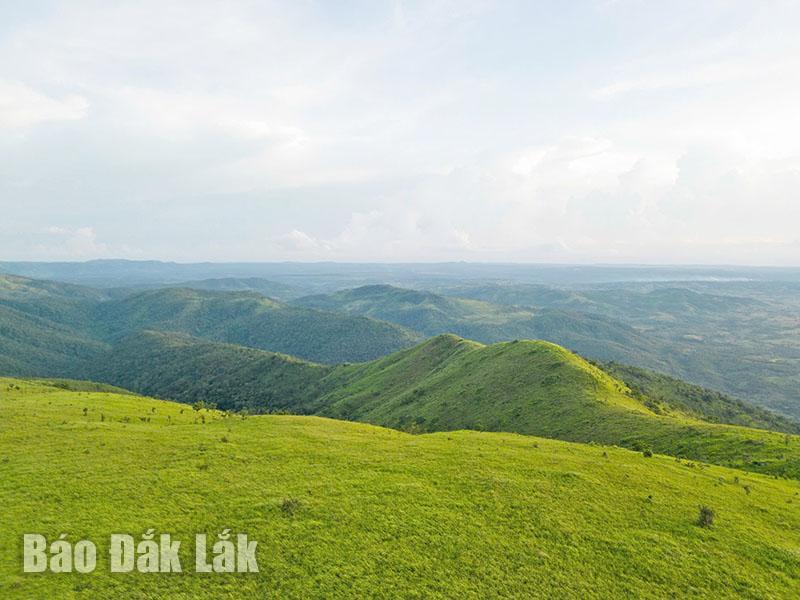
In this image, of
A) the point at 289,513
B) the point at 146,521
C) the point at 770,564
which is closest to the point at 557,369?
the point at 770,564

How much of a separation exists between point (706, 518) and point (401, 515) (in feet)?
67.9

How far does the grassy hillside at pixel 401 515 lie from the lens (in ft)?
74.2

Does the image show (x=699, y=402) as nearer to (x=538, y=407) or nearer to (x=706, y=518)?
(x=538, y=407)

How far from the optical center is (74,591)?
814 inches

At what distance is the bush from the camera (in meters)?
29.2

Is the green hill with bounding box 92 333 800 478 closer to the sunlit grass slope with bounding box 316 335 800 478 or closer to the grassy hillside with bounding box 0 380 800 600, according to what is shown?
the sunlit grass slope with bounding box 316 335 800 478

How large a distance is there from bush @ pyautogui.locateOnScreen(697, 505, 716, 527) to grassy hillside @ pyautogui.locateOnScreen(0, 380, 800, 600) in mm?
425

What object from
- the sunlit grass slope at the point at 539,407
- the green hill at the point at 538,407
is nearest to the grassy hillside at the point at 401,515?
the sunlit grass slope at the point at 539,407

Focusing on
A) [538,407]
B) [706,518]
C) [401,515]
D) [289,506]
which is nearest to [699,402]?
[538,407]

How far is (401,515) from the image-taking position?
2786cm

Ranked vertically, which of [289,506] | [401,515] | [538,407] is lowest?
[538,407]

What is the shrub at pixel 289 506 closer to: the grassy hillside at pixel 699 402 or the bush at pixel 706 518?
the bush at pixel 706 518

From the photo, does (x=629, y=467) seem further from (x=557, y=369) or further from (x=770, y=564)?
(x=557, y=369)

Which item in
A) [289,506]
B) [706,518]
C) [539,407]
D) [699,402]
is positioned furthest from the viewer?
[699,402]
